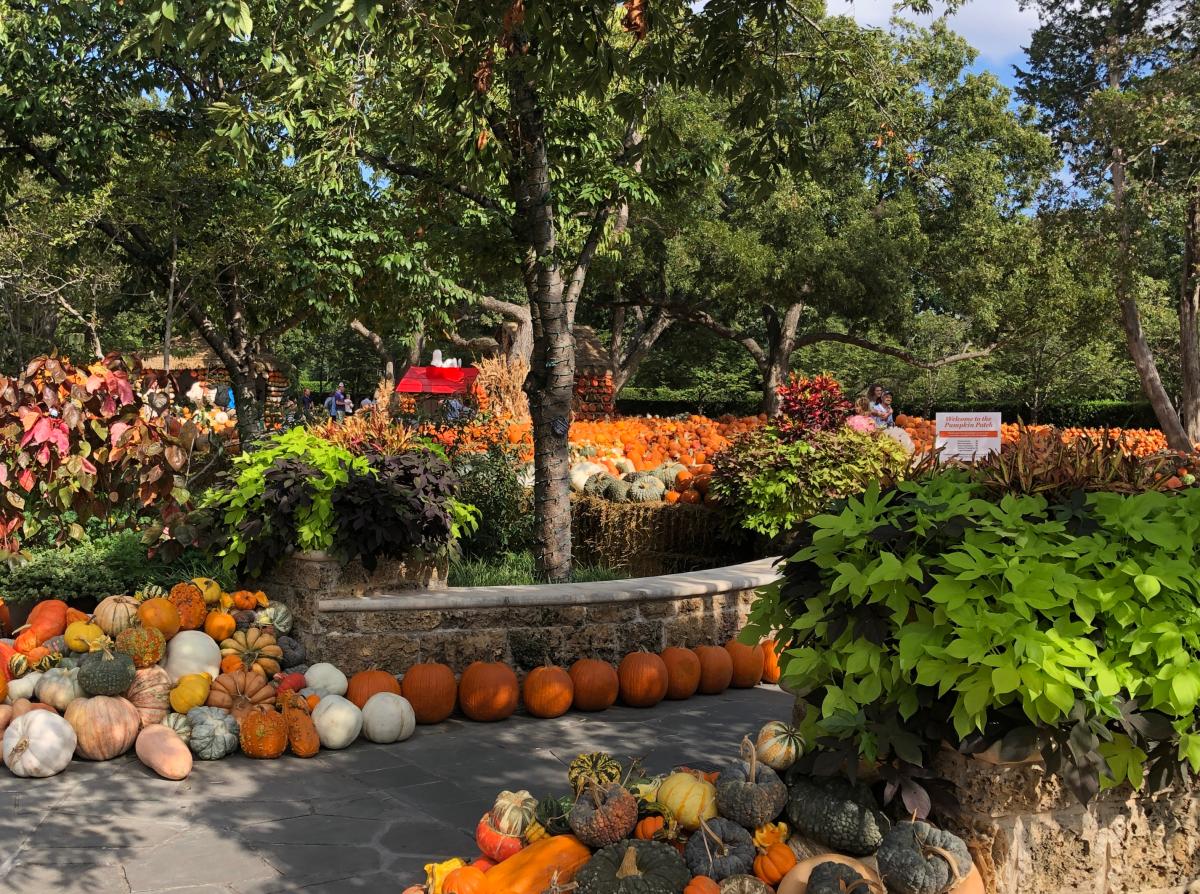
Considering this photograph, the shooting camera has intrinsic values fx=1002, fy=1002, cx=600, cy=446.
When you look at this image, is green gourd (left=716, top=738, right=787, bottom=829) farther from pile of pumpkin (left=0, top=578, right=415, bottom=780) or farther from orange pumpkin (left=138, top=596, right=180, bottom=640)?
orange pumpkin (left=138, top=596, right=180, bottom=640)

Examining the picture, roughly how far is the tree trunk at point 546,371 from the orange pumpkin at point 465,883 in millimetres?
3853

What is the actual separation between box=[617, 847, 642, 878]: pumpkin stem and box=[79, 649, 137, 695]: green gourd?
326 cm

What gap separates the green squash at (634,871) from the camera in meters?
2.75

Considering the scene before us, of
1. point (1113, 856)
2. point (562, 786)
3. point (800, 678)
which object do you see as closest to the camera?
point (1113, 856)

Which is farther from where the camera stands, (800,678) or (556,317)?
(556,317)

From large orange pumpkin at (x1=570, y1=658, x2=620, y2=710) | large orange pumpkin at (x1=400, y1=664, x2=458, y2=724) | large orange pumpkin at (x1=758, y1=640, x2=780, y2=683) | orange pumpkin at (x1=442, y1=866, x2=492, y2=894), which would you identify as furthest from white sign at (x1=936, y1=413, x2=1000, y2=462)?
orange pumpkin at (x1=442, y1=866, x2=492, y2=894)

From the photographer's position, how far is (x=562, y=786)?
4.71 metres

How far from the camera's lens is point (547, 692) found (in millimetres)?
5781

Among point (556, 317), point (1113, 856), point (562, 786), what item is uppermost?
point (556, 317)

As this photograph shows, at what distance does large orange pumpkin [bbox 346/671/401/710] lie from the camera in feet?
17.9

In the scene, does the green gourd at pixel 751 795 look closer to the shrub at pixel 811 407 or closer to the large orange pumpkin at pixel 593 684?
the large orange pumpkin at pixel 593 684

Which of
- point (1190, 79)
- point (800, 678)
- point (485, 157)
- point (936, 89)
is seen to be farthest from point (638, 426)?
point (936, 89)

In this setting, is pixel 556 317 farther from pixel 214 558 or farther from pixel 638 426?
pixel 638 426

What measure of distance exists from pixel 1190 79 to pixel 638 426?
8931 mm
